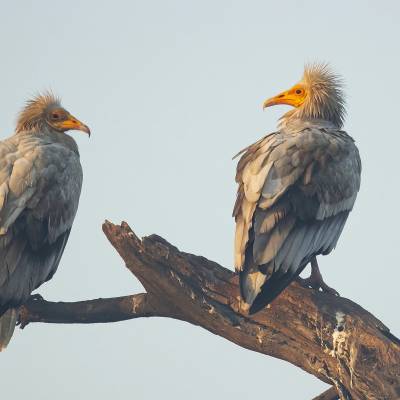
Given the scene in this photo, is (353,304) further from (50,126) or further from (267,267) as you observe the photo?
(50,126)

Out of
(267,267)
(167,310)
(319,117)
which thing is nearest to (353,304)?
(267,267)

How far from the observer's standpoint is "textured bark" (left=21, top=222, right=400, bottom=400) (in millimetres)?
9680

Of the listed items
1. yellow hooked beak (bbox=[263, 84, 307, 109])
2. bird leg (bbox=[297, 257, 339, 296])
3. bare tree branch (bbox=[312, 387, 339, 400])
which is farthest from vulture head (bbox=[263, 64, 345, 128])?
bare tree branch (bbox=[312, 387, 339, 400])

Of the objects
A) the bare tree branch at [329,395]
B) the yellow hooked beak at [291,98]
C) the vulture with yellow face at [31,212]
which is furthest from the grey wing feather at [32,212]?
the bare tree branch at [329,395]

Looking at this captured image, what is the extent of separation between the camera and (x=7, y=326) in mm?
10828

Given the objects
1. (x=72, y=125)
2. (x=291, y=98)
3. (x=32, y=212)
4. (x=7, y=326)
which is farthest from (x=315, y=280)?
(x=72, y=125)

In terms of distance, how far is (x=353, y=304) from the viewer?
1008cm

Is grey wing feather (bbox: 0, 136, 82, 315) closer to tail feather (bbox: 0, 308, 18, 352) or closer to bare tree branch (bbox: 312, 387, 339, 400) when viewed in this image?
tail feather (bbox: 0, 308, 18, 352)

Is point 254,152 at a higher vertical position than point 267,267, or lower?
higher

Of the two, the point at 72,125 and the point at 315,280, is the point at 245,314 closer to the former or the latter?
the point at 315,280

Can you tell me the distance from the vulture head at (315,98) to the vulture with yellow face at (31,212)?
295cm

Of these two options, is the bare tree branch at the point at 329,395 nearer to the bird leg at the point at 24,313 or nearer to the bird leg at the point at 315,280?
the bird leg at the point at 315,280

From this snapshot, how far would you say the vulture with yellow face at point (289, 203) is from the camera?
10031mm

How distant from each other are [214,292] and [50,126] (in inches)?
153
